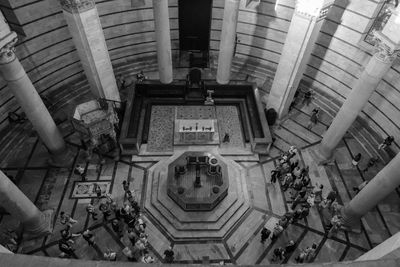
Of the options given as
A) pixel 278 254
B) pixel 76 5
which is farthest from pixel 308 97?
pixel 76 5

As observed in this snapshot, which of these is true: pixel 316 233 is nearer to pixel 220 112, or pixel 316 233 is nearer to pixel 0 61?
pixel 220 112

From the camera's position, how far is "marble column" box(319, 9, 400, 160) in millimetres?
11211

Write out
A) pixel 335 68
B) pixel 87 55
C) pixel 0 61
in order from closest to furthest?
pixel 0 61, pixel 87 55, pixel 335 68

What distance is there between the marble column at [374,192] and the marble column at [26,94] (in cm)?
1423

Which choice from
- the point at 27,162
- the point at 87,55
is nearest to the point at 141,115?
the point at 87,55

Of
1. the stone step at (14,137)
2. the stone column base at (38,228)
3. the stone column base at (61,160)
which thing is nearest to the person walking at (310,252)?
the stone column base at (38,228)

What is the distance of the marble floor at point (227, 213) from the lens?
12.7 metres

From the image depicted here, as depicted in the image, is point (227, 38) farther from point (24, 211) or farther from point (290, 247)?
point (24, 211)

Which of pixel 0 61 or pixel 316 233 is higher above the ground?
pixel 0 61

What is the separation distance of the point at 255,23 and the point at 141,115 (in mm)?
9276

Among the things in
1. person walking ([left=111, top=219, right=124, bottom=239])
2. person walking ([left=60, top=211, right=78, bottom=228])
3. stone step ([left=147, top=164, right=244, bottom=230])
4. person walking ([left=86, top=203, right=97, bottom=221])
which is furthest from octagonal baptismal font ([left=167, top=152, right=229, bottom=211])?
person walking ([left=60, top=211, right=78, bottom=228])

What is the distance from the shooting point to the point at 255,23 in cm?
1888

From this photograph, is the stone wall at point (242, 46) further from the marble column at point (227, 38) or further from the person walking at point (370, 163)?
the marble column at point (227, 38)

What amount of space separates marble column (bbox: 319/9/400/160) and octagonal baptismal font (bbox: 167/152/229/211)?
5874 mm
